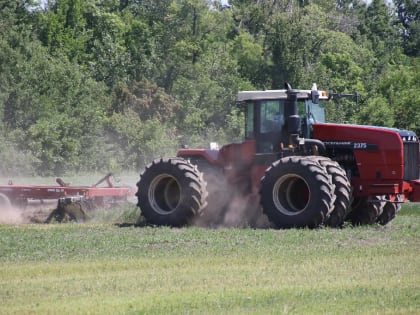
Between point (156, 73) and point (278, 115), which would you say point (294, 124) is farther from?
point (156, 73)

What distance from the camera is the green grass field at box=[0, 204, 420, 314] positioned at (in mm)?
11242

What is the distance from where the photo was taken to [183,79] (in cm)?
6222

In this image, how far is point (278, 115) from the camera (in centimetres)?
2083

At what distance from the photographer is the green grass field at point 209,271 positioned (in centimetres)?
1124

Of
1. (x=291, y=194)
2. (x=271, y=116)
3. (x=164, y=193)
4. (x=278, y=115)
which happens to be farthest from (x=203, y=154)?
(x=291, y=194)

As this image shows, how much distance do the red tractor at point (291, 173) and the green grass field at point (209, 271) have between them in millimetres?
780

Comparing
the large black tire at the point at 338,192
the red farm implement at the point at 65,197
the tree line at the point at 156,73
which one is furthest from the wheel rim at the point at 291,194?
the tree line at the point at 156,73

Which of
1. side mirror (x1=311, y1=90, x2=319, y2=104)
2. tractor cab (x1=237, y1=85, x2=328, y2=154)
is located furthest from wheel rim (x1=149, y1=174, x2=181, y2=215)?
side mirror (x1=311, y1=90, x2=319, y2=104)

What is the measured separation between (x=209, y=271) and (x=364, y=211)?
7918 millimetres

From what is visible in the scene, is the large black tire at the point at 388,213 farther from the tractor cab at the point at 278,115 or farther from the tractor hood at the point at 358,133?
the tractor cab at the point at 278,115

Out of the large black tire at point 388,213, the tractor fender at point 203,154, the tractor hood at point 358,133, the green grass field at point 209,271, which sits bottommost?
the green grass field at point 209,271

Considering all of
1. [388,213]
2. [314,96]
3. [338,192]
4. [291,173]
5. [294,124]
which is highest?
[314,96]

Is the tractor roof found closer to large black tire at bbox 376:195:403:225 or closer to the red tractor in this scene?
the red tractor

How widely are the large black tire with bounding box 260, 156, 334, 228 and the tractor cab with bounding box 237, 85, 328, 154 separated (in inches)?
37.5
